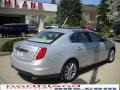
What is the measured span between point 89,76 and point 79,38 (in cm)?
125

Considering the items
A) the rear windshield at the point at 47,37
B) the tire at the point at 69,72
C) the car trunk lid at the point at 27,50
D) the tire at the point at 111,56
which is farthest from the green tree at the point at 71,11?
the car trunk lid at the point at 27,50

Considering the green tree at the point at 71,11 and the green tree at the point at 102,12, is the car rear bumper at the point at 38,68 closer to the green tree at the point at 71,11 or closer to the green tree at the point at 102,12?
the green tree at the point at 102,12

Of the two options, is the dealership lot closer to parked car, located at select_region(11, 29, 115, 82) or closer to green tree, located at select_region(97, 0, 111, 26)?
parked car, located at select_region(11, 29, 115, 82)

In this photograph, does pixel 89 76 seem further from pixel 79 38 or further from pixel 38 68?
pixel 38 68

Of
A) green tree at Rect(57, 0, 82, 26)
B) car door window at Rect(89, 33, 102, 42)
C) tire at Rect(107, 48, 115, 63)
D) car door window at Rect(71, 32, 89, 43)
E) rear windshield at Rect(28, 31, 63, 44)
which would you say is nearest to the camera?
rear windshield at Rect(28, 31, 63, 44)

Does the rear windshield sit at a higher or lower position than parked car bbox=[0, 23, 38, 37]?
higher

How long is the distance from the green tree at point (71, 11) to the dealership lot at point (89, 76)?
153 ft

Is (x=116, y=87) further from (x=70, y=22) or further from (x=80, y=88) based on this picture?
(x=70, y=22)

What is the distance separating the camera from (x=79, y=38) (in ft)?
25.8

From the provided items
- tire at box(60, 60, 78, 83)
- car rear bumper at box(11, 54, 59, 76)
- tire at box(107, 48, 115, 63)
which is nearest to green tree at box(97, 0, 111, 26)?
tire at box(107, 48, 115, 63)

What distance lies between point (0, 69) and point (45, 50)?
3010 mm

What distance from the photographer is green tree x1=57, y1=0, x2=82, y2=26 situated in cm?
5694

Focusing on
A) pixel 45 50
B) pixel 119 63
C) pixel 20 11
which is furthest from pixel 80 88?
pixel 20 11

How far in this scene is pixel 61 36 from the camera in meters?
7.33
